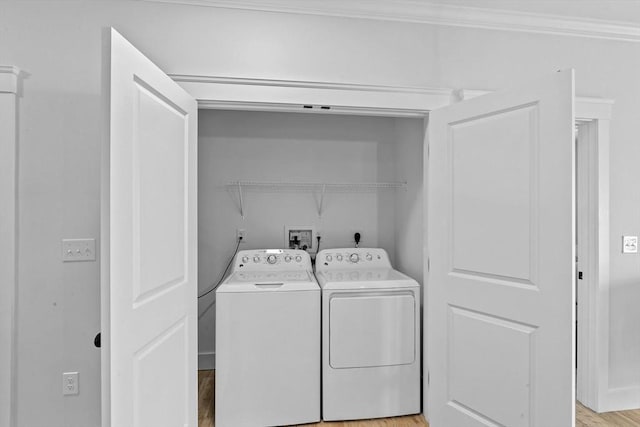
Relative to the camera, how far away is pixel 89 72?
6.11 ft

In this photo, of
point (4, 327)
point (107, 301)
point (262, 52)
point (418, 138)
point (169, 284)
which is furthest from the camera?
point (418, 138)

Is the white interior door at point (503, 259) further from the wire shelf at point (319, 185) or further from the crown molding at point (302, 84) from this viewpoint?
the wire shelf at point (319, 185)

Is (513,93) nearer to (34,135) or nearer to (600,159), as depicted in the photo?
(600,159)

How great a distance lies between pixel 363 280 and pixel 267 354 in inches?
30.3

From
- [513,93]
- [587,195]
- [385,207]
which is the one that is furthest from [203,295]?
[587,195]

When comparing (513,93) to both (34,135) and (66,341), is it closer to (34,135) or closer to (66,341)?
(34,135)

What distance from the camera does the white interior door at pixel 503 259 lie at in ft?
4.85

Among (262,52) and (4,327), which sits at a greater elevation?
(262,52)

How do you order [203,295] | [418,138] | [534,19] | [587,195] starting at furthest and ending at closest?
[203,295]
[418,138]
[587,195]
[534,19]

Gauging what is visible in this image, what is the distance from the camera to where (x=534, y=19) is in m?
2.20

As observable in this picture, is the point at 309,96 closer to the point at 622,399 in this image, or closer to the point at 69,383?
the point at 69,383

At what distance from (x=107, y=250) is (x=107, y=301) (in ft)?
0.55

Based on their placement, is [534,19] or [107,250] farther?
[534,19]

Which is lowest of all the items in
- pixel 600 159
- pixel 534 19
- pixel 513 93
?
pixel 600 159
